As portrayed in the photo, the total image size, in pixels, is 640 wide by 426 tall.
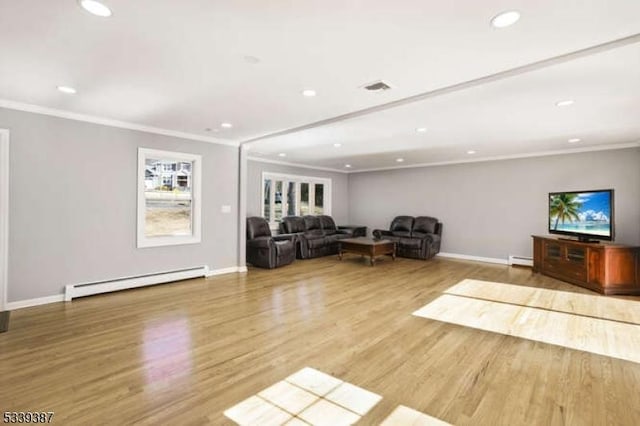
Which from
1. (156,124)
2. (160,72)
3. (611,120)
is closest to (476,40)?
(160,72)

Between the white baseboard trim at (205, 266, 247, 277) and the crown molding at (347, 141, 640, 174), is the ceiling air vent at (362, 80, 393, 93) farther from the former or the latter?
the crown molding at (347, 141, 640, 174)

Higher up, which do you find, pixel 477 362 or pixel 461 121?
pixel 461 121

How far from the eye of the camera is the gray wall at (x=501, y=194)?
18.8 feet

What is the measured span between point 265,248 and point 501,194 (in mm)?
5453

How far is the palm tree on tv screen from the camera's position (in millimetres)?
5437

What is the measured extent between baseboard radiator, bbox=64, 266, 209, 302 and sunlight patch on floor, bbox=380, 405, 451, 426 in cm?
423

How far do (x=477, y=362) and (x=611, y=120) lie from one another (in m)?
3.96

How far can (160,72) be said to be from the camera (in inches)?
110

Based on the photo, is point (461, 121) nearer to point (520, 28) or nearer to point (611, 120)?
point (611, 120)

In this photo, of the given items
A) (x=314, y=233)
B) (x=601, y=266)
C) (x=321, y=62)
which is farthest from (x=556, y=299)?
(x=314, y=233)

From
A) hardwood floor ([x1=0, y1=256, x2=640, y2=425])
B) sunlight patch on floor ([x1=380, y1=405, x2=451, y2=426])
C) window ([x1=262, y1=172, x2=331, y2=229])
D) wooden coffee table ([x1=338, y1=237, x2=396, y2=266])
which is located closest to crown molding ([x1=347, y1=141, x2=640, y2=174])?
window ([x1=262, y1=172, x2=331, y2=229])

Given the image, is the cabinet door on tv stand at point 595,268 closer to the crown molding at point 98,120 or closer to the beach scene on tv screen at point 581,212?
the beach scene on tv screen at point 581,212

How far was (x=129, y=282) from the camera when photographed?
459 centimetres

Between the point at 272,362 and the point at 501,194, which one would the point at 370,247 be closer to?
the point at 501,194
